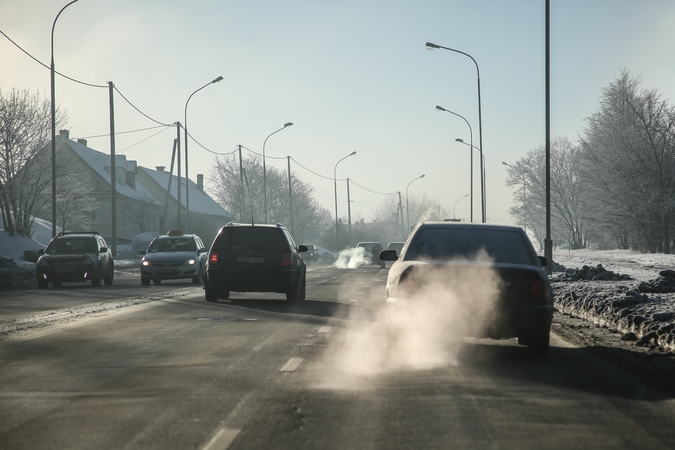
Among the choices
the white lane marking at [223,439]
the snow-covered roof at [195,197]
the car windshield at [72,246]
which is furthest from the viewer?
the snow-covered roof at [195,197]

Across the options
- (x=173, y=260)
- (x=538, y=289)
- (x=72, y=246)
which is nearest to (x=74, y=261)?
(x=72, y=246)

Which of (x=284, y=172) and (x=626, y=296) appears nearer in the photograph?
(x=626, y=296)

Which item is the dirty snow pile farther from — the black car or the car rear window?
the black car

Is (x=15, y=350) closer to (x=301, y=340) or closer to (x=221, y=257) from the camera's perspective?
(x=301, y=340)

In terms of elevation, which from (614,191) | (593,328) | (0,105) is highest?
(0,105)

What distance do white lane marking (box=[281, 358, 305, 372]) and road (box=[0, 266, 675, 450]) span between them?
3 centimetres

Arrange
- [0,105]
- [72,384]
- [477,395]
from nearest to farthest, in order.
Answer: [477,395] → [72,384] → [0,105]

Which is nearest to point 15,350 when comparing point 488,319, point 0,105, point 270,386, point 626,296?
point 270,386

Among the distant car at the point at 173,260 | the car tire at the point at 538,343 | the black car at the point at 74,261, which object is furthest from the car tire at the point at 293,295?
the black car at the point at 74,261

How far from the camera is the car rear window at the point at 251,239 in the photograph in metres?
17.8

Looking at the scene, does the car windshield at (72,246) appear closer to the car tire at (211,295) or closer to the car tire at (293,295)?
the car tire at (211,295)

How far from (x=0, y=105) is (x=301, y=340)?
1680 inches

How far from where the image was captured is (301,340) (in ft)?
35.5

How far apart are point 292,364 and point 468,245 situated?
108 inches
